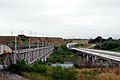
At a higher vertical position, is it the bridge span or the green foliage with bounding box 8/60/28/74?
the green foliage with bounding box 8/60/28/74

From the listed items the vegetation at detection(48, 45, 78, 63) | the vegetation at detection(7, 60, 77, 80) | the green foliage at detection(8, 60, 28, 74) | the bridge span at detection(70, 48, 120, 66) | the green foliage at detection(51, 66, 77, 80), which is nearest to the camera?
the green foliage at detection(51, 66, 77, 80)

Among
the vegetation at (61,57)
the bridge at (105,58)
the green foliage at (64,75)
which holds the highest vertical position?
the green foliage at (64,75)

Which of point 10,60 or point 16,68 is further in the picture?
point 10,60

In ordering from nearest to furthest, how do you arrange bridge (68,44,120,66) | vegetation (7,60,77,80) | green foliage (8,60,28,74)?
1. vegetation (7,60,77,80)
2. green foliage (8,60,28,74)
3. bridge (68,44,120,66)

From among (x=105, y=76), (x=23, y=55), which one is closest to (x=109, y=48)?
(x=23, y=55)

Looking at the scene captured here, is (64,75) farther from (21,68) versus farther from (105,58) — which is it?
(105,58)

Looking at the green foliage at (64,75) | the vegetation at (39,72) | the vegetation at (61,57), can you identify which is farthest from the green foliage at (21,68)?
the vegetation at (61,57)

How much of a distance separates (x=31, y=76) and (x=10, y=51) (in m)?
7.48

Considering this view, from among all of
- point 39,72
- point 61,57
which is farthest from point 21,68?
point 61,57

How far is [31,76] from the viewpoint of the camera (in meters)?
41.6

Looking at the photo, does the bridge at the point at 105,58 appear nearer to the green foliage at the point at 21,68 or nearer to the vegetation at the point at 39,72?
the green foliage at the point at 21,68

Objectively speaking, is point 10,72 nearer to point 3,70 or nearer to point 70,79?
point 3,70

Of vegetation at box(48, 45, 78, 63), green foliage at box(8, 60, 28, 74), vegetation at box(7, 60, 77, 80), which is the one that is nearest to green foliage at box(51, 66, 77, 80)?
vegetation at box(7, 60, 77, 80)

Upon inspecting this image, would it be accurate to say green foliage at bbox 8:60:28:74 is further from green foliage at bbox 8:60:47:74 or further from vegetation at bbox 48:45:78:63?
vegetation at bbox 48:45:78:63
